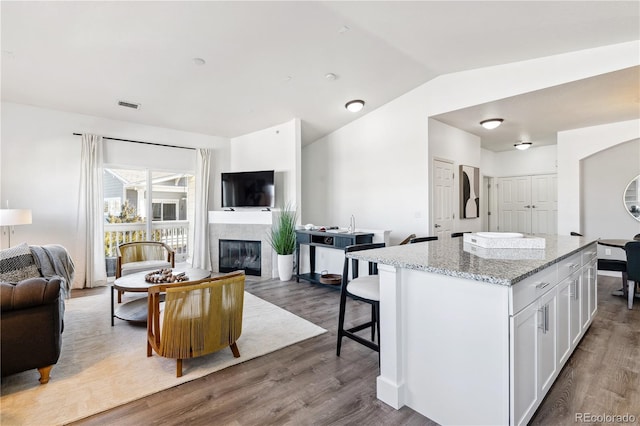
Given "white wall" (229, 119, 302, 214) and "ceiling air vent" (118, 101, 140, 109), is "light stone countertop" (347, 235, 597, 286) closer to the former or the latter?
"white wall" (229, 119, 302, 214)

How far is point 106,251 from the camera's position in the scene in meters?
5.35

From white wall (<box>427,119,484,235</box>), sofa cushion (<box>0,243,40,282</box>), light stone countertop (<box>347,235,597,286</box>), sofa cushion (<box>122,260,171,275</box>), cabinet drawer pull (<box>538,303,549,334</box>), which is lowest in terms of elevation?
sofa cushion (<box>122,260,171,275</box>)

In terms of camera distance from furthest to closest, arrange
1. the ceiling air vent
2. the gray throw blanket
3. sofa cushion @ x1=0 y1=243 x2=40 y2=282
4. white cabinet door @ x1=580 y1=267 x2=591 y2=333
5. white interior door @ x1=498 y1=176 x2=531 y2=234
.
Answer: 1. white interior door @ x1=498 y1=176 x2=531 y2=234
2. the ceiling air vent
3. the gray throw blanket
4. sofa cushion @ x1=0 y1=243 x2=40 y2=282
5. white cabinet door @ x1=580 y1=267 x2=591 y2=333

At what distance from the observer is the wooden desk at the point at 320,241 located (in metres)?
4.54

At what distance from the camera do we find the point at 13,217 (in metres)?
3.72

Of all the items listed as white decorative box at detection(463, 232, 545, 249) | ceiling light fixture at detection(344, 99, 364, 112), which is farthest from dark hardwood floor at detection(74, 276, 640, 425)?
ceiling light fixture at detection(344, 99, 364, 112)

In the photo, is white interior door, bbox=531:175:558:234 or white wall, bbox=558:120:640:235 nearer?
white wall, bbox=558:120:640:235

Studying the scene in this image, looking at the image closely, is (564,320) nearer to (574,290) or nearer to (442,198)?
(574,290)

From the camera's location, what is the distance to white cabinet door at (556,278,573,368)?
209cm

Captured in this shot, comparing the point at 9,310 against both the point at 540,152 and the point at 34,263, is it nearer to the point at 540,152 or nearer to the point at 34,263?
the point at 34,263

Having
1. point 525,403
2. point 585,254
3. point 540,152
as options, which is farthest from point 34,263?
point 540,152

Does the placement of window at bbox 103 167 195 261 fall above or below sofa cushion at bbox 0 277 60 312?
above

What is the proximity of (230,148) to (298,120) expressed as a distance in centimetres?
190

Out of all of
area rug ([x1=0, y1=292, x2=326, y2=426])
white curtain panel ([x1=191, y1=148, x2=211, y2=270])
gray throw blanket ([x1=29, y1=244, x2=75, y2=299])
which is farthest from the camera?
white curtain panel ([x1=191, y1=148, x2=211, y2=270])
